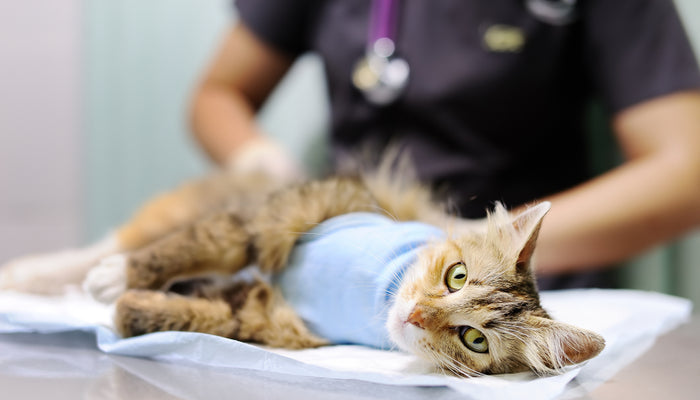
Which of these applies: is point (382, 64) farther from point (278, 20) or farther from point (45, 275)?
point (45, 275)

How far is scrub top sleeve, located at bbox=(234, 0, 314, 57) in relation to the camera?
1.59 metres

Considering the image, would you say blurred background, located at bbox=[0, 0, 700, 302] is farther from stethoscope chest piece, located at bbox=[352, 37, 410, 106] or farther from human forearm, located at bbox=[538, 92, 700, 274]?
human forearm, located at bbox=[538, 92, 700, 274]

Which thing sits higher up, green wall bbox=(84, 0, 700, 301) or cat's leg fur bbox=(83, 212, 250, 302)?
green wall bbox=(84, 0, 700, 301)

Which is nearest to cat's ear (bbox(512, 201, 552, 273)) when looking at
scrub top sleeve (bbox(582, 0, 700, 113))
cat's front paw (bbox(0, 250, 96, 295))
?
scrub top sleeve (bbox(582, 0, 700, 113))

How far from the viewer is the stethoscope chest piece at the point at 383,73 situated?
4.53 ft

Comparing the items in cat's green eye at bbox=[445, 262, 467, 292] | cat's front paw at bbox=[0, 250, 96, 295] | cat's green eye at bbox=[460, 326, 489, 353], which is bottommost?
cat's green eye at bbox=[460, 326, 489, 353]

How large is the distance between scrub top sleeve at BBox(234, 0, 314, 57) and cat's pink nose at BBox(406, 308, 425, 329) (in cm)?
116

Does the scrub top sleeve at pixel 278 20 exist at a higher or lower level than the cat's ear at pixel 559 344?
higher

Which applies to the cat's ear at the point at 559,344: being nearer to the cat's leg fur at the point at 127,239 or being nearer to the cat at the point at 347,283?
the cat at the point at 347,283

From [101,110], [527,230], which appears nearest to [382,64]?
[527,230]

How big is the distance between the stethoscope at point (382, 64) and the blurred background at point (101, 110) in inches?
20.0

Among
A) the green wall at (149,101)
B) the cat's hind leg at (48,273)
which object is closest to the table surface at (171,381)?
the cat's hind leg at (48,273)

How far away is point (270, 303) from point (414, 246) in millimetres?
253

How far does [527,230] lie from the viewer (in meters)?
0.72
